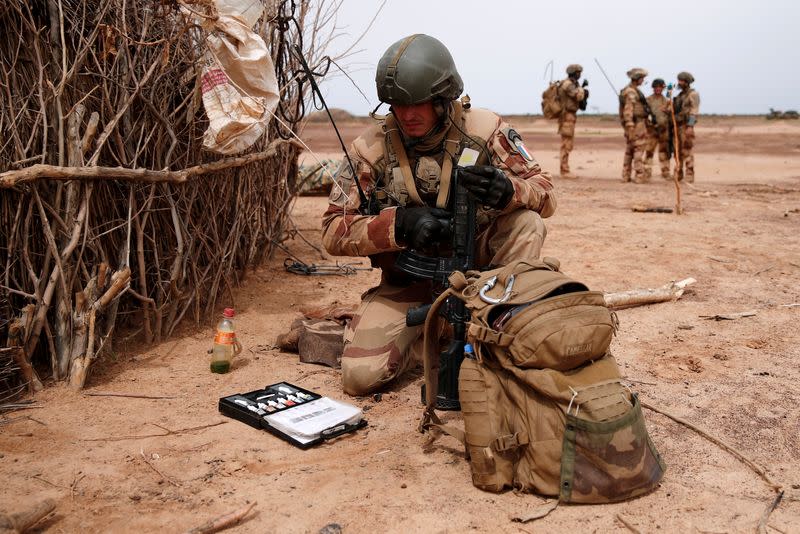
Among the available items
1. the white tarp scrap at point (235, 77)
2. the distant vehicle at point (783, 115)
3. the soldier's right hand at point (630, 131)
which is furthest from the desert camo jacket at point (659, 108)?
the distant vehicle at point (783, 115)

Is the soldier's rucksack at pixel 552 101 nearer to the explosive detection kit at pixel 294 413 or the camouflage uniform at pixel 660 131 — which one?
the camouflage uniform at pixel 660 131

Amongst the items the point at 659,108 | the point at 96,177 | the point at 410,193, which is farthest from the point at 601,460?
the point at 659,108

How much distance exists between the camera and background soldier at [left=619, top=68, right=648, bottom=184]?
11258mm

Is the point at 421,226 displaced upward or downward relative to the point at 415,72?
downward

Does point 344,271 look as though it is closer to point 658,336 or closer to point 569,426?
point 658,336

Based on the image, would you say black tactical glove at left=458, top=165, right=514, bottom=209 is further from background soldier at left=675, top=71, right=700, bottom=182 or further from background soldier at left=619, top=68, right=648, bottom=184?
background soldier at left=619, top=68, right=648, bottom=184

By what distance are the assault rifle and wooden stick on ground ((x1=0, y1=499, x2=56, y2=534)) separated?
1.41m

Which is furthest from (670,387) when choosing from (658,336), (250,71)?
(250,71)

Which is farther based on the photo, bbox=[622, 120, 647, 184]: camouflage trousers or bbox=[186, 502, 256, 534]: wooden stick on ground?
bbox=[622, 120, 647, 184]: camouflage trousers

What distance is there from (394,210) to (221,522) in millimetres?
1515

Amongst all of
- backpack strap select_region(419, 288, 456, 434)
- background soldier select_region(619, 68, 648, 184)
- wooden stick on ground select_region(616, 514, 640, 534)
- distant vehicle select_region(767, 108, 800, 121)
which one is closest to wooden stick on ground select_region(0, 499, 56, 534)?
backpack strap select_region(419, 288, 456, 434)

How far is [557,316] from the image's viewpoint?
225 centimetres

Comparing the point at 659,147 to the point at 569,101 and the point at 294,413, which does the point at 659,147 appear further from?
the point at 294,413

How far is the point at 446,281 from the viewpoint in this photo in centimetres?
301
